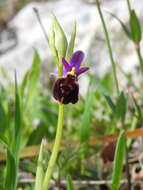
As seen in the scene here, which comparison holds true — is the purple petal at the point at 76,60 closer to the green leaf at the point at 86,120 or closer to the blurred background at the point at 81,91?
the blurred background at the point at 81,91

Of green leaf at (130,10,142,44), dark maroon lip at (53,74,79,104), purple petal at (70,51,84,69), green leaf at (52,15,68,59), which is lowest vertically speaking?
dark maroon lip at (53,74,79,104)

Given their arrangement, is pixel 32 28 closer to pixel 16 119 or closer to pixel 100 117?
pixel 100 117

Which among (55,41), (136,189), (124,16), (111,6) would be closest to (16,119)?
(55,41)

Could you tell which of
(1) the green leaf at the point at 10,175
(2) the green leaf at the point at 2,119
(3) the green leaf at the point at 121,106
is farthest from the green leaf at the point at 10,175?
(2) the green leaf at the point at 2,119

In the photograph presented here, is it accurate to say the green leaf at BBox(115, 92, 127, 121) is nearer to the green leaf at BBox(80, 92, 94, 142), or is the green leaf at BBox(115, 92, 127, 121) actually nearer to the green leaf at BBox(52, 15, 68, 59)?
the green leaf at BBox(80, 92, 94, 142)

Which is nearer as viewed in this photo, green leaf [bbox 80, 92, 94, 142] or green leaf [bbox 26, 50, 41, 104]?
green leaf [bbox 80, 92, 94, 142]

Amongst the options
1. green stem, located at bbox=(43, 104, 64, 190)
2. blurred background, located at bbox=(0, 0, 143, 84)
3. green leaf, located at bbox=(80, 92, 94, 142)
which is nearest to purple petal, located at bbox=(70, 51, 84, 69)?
green stem, located at bbox=(43, 104, 64, 190)

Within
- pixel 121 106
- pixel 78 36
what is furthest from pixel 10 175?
pixel 78 36

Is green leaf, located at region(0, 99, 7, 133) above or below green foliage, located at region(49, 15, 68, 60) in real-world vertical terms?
below
